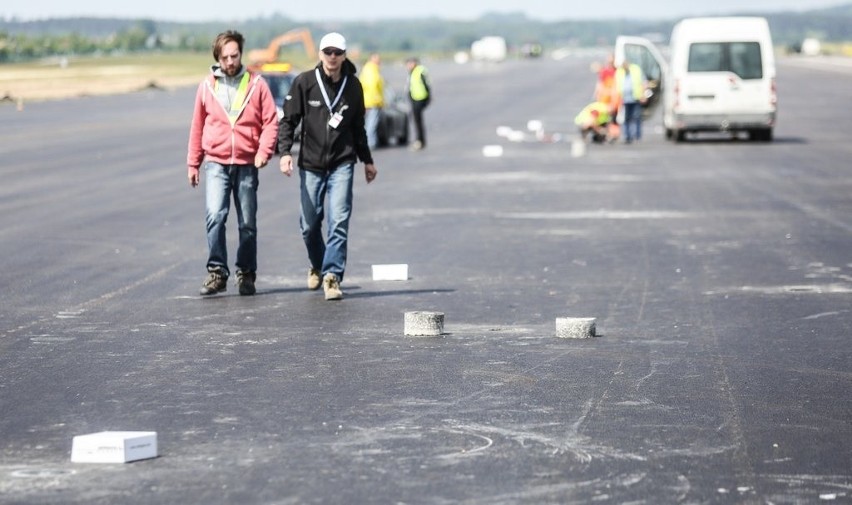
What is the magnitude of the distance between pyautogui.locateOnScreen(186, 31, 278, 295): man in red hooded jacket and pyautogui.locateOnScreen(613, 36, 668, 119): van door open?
29.0 meters

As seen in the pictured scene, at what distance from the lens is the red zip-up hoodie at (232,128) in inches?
508

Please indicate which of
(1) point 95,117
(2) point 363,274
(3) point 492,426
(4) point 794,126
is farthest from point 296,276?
(1) point 95,117

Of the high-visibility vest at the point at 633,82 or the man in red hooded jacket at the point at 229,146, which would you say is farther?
the high-visibility vest at the point at 633,82

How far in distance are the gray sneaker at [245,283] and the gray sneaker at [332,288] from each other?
2.08 ft

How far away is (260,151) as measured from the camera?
42.3 ft

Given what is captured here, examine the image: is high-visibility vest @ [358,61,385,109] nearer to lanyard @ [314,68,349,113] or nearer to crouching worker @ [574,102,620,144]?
crouching worker @ [574,102,620,144]

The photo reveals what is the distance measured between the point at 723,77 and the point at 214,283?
2369 centimetres

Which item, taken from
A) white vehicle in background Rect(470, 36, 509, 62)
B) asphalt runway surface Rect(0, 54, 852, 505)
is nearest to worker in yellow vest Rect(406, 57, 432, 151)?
asphalt runway surface Rect(0, 54, 852, 505)

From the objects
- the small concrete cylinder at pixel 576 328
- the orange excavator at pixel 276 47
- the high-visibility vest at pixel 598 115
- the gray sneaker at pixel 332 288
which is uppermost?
the small concrete cylinder at pixel 576 328

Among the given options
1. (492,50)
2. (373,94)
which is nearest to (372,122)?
(373,94)

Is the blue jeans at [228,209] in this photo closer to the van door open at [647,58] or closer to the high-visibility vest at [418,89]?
the high-visibility vest at [418,89]

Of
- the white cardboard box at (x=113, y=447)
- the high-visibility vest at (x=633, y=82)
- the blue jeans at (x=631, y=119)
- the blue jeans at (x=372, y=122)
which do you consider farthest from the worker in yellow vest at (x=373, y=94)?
the white cardboard box at (x=113, y=447)

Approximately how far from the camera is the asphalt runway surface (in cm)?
675

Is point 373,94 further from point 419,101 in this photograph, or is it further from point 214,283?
point 214,283
